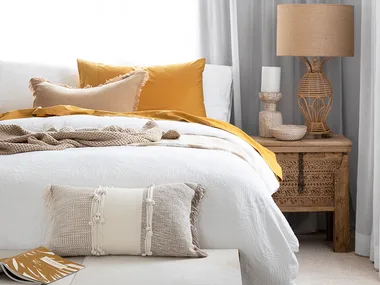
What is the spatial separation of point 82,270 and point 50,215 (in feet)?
1.01

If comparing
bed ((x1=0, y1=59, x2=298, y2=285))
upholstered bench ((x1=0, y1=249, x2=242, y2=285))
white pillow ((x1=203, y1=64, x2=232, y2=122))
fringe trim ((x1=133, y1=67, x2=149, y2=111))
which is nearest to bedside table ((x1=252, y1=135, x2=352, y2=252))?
white pillow ((x1=203, y1=64, x2=232, y2=122))

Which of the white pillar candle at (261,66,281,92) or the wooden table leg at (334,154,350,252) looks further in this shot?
the white pillar candle at (261,66,281,92)

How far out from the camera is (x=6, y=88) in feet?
14.7

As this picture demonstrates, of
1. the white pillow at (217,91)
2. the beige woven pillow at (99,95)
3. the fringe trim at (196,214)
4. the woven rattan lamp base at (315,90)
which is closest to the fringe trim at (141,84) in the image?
the beige woven pillow at (99,95)

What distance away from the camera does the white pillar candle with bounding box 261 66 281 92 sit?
4.57 metres

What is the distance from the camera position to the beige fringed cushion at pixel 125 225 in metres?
2.59

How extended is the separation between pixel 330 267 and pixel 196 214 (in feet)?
4.95

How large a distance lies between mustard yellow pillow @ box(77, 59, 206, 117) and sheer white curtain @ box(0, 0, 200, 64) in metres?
0.37

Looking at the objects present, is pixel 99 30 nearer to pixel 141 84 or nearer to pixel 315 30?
pixel 141 84

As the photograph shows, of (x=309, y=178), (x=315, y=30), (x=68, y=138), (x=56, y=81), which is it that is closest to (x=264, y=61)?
(x=315, y=30)

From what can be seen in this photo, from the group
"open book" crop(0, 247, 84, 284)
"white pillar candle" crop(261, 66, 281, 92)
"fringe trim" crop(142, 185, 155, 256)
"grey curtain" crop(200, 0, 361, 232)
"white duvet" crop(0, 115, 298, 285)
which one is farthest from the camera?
"grey curtain" crop(200, 0, 361, 232)

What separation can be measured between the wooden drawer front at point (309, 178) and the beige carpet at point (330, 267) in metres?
0.26

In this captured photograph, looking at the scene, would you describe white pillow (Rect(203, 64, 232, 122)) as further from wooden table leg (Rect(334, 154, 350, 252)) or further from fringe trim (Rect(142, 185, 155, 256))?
fringe trim (Rect(142, 185, 155, 256))

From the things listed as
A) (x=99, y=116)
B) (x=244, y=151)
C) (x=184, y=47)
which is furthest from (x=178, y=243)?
(x=184, y=47)
